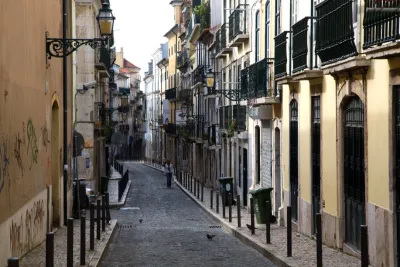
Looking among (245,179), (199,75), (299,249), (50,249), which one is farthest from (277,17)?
(199,75)

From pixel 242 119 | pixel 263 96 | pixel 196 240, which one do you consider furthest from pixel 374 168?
pixel 242 119

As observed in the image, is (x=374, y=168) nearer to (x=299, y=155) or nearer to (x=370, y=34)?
(x=370, y=34)

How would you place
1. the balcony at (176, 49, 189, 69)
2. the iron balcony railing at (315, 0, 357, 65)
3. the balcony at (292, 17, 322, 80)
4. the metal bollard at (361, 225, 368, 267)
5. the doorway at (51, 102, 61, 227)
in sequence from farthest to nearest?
the balcony at (176, 49, 189, 69)
the doorway at (51, 102, 61, 227)
the balcony at (292, 17, 322, 80)
the iron balcony railing at (315, 0, 357, 65)
the metal bollard at (361, 225, 368, 267)

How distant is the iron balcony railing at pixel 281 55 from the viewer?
68.5ft

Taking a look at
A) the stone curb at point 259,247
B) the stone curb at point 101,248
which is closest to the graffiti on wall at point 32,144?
the stone curb at point 101,248

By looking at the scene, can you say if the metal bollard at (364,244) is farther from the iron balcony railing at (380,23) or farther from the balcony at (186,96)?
the balcony at (186,96)

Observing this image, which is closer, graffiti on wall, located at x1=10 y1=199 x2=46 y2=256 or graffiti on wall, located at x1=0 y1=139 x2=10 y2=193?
graffiti on wall, located at x1=0 y1=139 x2=10 y2=193

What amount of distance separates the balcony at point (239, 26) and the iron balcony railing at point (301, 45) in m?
10.1

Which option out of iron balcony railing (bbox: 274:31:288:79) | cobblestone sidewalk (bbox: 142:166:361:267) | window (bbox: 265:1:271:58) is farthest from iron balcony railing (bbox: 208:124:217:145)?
iron balcony railing (bbox: 274:31:288:79)

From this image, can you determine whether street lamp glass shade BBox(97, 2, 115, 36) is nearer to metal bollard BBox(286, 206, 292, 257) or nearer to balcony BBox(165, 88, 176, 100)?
metal bollard BBox(286, 206, 292, 257)

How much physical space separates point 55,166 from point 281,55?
6281 millimetres

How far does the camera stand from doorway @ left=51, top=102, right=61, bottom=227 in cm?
2027

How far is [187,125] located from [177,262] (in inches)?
1618

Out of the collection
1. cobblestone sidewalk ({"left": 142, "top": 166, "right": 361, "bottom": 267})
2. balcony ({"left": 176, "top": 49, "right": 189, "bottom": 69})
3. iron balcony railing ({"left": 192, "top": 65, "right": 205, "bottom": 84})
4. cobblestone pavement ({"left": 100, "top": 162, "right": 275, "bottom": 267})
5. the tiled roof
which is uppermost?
the tiled roof
